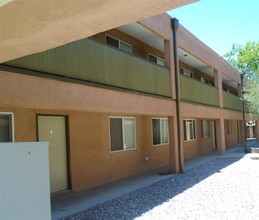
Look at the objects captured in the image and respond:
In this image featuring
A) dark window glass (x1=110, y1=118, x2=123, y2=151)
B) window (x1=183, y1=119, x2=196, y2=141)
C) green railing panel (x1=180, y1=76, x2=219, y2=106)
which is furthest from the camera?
window (x1=183, y1=119, x2=196, y2=141)

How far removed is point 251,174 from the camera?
539 inches

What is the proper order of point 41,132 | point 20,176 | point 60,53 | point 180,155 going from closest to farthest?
1. point 20,176
2. point 60,53
3. point 41,132
4. point 180,155

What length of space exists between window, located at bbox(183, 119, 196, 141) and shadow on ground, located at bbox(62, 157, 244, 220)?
711cm

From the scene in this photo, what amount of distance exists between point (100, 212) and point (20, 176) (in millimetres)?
5495

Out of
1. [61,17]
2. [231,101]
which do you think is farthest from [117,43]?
[231,101]

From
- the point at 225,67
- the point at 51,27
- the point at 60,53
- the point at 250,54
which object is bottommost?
the point at 51,27

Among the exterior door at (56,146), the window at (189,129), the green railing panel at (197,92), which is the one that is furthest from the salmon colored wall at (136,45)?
the window at (189,129)

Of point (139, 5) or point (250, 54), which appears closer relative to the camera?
point (139, 5)

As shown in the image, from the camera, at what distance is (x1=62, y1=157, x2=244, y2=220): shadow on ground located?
8062mm

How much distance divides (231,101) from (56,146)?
60.8 ft

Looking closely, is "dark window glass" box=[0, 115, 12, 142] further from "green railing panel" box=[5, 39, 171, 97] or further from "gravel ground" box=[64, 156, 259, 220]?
"gravel ground" box=[64, 156, 259, 220]

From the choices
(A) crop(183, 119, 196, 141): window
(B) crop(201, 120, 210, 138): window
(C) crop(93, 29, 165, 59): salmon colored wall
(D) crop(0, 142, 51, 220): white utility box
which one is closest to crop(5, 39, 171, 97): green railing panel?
(C) crop(93, 29, 165, 59): salmon colored wall

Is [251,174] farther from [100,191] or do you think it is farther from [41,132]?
[41,132]

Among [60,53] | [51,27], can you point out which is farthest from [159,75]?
[51,27]
